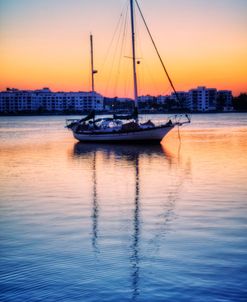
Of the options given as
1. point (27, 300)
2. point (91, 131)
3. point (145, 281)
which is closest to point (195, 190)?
point (145, 281)

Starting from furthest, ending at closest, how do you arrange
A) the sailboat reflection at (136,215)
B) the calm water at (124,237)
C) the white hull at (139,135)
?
the white hull at (139,135) < the sailboat reflection at (136,215) < the calm water at (124,237)

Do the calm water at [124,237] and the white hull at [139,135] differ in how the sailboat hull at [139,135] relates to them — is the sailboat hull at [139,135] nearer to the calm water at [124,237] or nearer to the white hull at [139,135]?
the white hull at [139,135]

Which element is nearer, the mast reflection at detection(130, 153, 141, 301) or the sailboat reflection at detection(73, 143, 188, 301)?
the mast reflection at detection(130, 153, 141, 301)

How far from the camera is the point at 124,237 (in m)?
10.1

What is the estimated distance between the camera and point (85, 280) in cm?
753

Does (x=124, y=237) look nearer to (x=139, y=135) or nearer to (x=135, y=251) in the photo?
(x=135, y=251)

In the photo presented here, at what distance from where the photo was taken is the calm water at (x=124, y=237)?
7214mm

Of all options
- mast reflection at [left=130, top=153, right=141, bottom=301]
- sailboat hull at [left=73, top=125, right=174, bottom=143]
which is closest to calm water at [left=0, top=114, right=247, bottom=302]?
mast reflection at [left=130, top=153, right=141, bottom=301]

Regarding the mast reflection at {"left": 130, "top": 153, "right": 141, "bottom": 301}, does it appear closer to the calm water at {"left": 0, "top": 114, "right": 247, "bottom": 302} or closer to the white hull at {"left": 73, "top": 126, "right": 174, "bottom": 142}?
the calm water at {"left": 0, "top": 114, "right": 247, "bottom": 302}

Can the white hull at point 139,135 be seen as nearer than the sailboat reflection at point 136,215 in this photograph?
No

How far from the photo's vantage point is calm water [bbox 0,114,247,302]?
721 centimetres

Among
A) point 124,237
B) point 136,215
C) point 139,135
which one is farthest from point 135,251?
point 139,135

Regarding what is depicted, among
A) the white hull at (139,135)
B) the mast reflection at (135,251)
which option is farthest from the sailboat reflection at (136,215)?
the white hull at (139,135)

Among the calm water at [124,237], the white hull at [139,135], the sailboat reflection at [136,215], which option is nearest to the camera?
the calm water at [124,237]
